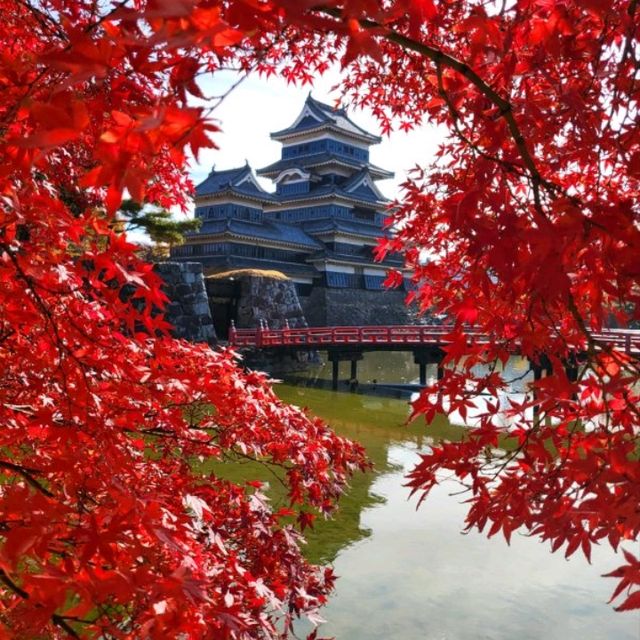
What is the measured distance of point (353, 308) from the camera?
30.6 meters

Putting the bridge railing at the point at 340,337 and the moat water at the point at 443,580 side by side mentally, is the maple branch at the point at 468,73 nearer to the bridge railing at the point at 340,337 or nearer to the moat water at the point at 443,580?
the moat water at the point at 443,580

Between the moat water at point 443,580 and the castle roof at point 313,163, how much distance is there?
24.9 meters

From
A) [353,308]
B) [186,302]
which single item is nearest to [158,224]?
[186,302]

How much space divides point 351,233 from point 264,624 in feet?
94.4

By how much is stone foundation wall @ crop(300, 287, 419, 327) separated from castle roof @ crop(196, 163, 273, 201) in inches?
212

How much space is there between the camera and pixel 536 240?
1281mm

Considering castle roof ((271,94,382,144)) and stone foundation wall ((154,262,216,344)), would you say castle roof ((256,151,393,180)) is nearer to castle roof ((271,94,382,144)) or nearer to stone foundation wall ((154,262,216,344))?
castle roof ((271,94,382,144))

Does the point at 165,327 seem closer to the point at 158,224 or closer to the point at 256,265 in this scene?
the point at 158,224

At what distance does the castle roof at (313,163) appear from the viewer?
31.2 m

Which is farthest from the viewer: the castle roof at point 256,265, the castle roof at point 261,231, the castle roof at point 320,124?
the castle roof at point 320,124

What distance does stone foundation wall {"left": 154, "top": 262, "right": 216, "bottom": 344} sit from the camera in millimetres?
18375

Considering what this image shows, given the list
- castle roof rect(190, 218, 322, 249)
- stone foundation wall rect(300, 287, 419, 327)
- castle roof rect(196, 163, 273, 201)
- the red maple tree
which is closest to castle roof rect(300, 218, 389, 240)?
castle roof rect(190, 218, 322, 249)

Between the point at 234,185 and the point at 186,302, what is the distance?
31.4ft

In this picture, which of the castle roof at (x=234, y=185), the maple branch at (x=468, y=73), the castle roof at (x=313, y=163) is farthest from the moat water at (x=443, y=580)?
the castle roof at (x=313, y=163)
